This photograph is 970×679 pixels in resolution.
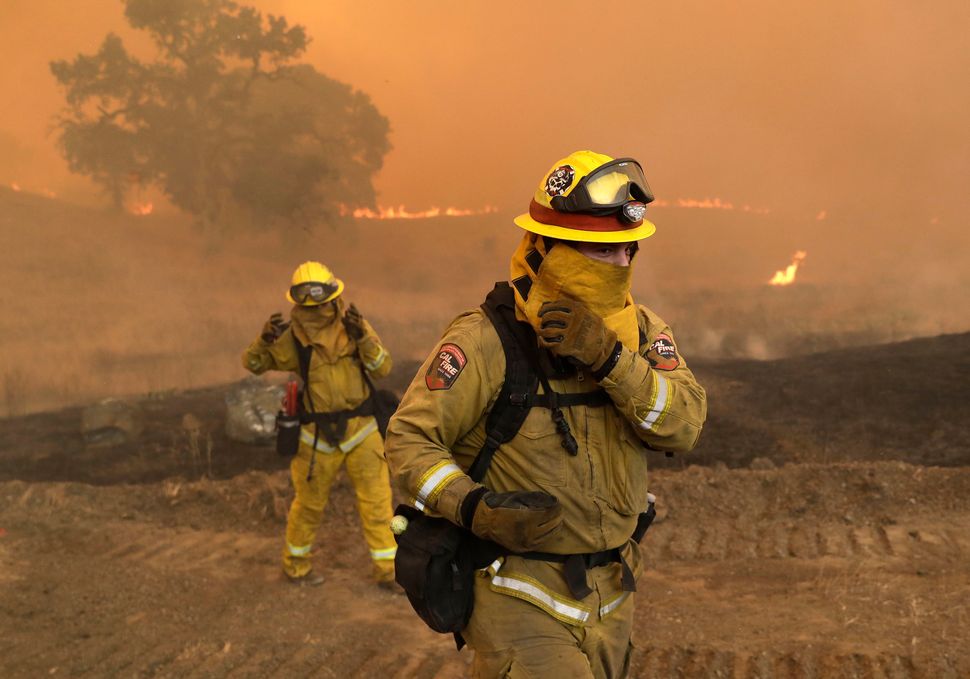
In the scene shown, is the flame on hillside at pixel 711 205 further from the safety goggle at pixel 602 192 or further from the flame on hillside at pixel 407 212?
the safety goggle at pixel 602 192

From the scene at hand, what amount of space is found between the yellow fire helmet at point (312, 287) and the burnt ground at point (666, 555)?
2.12 m

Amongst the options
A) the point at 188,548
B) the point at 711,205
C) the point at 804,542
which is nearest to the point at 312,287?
the point at 188,548

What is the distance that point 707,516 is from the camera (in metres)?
6.66

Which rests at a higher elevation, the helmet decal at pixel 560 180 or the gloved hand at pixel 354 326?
the helmet decal at pixel 560 180

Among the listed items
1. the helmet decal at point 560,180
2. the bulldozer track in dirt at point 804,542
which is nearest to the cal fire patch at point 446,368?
the helmet decal at point 560,180

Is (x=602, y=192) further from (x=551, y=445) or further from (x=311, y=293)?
(x=311, y=293)

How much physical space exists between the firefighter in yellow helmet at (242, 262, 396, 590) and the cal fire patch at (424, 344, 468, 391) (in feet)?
10.7

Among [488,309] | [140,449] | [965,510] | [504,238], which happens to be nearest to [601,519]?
[488,309]

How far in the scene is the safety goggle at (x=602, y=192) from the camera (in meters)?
2.30

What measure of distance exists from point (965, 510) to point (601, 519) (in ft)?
16.9

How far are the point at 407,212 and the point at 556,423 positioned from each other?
14352mm

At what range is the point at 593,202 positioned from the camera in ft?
7.54

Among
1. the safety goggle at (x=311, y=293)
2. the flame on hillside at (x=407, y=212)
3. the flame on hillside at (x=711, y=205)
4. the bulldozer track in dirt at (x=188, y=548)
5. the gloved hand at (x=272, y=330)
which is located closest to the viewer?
the safety goggle at (x=311, y=293)

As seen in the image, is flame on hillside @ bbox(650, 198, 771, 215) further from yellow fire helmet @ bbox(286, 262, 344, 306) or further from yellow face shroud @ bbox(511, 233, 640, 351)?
yellow face shroud @ bbox(511, 233, 640, 351)
